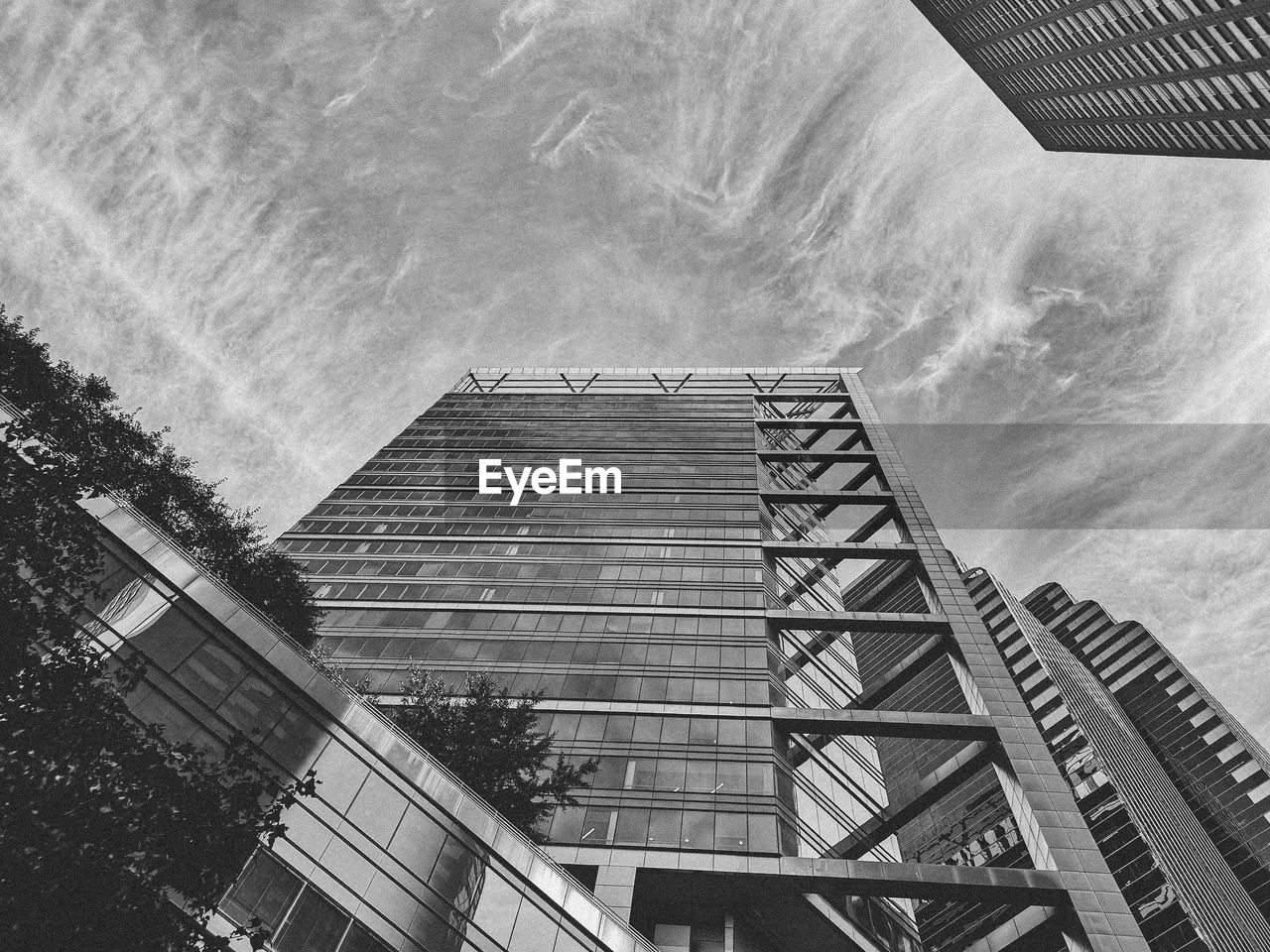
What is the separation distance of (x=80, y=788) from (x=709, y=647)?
96.6ft

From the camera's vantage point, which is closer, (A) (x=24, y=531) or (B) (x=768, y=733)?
(A) (x=24, y=531)

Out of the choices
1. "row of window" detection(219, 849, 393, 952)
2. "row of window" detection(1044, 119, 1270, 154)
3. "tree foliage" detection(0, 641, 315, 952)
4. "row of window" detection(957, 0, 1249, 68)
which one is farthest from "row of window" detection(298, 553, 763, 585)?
"row of window" detection(1044, 119, 1270, 154)

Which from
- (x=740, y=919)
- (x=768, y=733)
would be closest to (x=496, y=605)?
(x=768, y=733)

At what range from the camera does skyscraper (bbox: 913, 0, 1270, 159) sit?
5897 centimetres

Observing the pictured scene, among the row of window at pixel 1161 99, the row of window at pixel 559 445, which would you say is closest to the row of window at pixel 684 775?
the row of window at pixel 559 445

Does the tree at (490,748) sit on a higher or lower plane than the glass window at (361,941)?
higher

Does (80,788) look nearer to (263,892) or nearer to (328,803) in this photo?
(263,892)

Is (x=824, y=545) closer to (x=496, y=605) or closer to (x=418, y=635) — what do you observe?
(x=496, y=605)

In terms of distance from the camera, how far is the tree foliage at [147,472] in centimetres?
2356

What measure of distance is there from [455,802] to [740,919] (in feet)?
45.7

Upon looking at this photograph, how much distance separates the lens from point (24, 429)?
43.3ft

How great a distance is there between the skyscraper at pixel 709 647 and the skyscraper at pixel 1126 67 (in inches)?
1539

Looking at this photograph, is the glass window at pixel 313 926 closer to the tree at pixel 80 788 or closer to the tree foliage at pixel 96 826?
the tree at pixel 80 788

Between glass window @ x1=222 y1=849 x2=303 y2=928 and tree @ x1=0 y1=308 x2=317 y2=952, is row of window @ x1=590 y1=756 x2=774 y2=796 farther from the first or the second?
tree @ x1=0 y1=308 x2=317 y2=952
